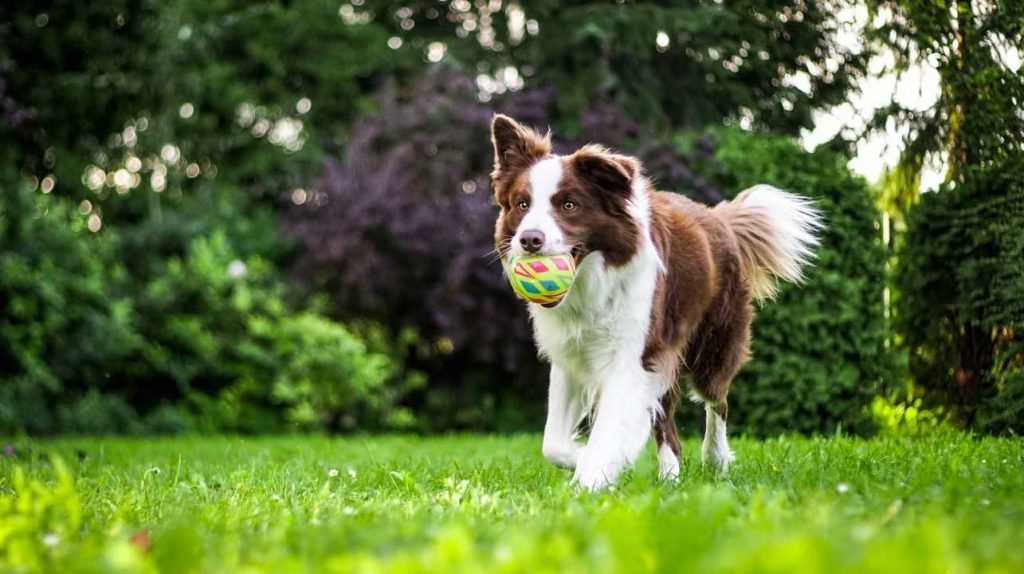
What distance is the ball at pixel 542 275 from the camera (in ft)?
14.5

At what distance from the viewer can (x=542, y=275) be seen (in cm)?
441

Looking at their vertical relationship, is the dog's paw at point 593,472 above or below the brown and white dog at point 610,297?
below

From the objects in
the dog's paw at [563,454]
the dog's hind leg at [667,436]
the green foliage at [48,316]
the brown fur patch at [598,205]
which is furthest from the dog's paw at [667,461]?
the green foliage at [48,316]

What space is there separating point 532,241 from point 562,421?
96 centimetres

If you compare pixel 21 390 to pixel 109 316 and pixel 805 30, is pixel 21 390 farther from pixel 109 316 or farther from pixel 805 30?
pixel 805 30

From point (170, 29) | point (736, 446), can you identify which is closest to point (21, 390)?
point (170, 29)

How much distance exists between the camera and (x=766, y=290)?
604 centimetres

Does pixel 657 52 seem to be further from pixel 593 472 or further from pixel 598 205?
pixel 593 472

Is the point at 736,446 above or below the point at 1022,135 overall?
below

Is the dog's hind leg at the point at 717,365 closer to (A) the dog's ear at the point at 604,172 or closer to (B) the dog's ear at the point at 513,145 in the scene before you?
(A) the dog's ear at the point at 604,172

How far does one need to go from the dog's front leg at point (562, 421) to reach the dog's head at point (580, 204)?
0.64 m

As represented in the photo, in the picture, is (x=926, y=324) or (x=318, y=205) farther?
(x=318, y=205)

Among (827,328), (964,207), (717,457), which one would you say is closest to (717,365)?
(717,457)

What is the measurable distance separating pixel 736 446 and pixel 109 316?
8.11 m
